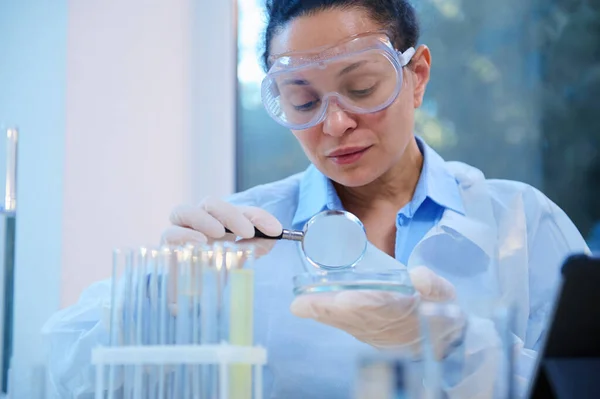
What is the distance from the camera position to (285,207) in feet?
6.05

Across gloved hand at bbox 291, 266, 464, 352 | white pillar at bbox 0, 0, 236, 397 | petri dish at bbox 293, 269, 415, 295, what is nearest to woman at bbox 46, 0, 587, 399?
gloved hand at bbox 291, 266, 464, 352

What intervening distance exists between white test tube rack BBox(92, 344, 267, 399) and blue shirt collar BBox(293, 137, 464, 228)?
3.04 ft

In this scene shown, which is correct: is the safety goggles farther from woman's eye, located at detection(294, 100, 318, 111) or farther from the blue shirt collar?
the blue shirt collar

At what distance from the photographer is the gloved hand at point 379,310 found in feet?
2.88

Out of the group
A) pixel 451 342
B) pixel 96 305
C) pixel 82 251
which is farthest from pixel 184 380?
pixel 82 251

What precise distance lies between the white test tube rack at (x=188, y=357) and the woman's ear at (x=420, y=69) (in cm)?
103

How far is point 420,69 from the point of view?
1711 mm

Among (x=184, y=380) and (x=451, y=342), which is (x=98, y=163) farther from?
(x=451, y=342)

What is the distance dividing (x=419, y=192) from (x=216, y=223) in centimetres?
63

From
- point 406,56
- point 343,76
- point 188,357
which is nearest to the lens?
point 188,357

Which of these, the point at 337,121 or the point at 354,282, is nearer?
the point at 354,282

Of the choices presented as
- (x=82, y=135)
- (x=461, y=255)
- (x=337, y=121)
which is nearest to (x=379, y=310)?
(x=337, y=121)

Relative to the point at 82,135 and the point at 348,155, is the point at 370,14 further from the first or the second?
the point at 82,135

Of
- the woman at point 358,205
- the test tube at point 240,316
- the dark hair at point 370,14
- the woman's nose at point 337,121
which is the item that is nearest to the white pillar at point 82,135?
the woman at point 358,205
